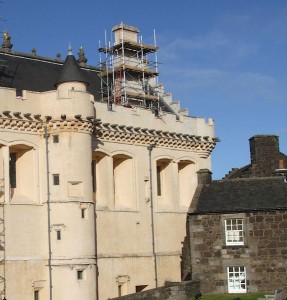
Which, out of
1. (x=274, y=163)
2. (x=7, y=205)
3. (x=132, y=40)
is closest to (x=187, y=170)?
(x=274, y=163)

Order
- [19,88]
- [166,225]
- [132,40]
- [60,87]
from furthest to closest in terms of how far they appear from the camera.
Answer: [132,40] < [166,225] < [19,88] < [60,87]

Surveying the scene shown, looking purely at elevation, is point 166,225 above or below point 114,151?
below

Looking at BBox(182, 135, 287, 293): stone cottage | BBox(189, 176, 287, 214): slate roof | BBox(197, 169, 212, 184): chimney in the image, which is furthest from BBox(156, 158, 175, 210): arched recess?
BBox(197, 169, 212, 184): chimney

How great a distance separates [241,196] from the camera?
45.1 metres

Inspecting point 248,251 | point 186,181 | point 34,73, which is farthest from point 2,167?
point 248,251

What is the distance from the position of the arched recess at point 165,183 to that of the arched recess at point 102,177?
463cm

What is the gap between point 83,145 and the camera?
132 feet

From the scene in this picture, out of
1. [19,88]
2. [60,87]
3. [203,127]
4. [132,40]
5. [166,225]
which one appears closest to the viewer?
[60,87]

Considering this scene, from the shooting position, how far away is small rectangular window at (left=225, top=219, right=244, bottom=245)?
1729 inches

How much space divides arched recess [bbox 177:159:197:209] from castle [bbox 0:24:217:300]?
0.07 meters

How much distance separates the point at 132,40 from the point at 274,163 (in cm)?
1343

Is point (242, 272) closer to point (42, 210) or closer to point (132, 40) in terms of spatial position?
point (42, 210)

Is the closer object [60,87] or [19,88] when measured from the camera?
[60,87]

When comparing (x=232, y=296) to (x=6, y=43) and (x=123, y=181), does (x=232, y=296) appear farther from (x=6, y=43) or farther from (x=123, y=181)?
(x=6, y=43)
